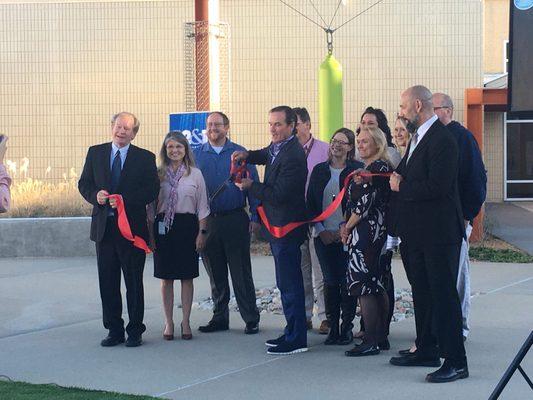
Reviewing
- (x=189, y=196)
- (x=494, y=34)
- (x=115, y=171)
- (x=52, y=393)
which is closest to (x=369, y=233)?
(x=189, y=196)

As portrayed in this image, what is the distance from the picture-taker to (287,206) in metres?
8.02

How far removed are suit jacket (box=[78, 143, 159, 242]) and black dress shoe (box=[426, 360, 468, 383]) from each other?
2873mm

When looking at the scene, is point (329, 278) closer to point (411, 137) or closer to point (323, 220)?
point (323, 220)

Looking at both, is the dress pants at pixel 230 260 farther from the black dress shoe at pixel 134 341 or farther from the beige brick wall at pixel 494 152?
the beige brick wall at pixel 494 152

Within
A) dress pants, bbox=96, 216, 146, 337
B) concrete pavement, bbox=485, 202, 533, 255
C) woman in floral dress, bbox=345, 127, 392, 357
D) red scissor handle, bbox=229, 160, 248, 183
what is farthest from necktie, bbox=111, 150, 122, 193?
concrete pavement, bbox=485, 202, 533, 255

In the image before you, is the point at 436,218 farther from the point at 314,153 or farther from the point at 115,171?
the point at 115,171

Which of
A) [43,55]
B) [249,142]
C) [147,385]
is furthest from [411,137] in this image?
[43,55]

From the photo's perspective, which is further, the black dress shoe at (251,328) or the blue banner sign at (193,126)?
the blue banner sign at (193,126)

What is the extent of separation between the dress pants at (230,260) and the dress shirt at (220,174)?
0.09m

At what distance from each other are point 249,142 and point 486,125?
20.6ft

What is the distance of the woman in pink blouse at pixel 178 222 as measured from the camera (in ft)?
28.6

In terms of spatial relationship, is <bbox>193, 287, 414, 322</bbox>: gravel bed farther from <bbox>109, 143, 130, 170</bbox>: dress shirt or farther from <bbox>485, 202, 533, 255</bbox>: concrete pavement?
<bbox>485, 202, 533, 255</bbox>: concrete pavement

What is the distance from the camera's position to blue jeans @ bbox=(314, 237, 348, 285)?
8.57 meters

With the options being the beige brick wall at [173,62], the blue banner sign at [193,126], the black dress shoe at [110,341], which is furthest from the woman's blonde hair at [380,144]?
the beige brick wall at [173,62]
